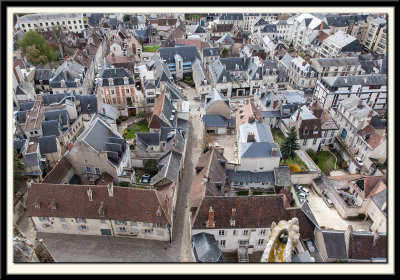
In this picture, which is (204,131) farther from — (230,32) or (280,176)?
(230,32)

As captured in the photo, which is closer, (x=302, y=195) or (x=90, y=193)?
Answer: (x=90, y=193)

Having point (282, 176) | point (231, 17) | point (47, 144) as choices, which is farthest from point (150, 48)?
point (282, 176)

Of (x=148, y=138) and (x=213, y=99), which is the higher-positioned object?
(x=213, y=99)

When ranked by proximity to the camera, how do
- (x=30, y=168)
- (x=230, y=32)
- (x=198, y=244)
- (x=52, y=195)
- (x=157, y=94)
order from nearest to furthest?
(x=198, y=244), (x=52, y=195), (x=30, y=168), (x=157, y=94), (x=230, y=32)

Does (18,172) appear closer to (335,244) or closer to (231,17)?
(335,244)

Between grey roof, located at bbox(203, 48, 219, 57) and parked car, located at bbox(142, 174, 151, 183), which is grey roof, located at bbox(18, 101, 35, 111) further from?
grey roof, located at bbox(203, 48, 219, 57)

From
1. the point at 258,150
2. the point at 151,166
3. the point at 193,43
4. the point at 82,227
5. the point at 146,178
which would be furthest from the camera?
the point at 193,43

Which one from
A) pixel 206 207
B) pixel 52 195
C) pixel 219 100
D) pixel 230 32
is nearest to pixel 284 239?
pixel 206 207
